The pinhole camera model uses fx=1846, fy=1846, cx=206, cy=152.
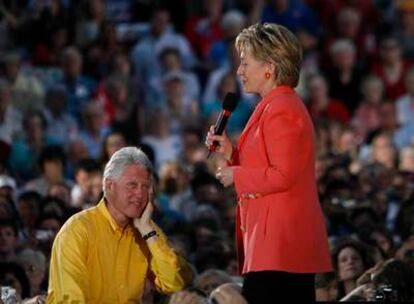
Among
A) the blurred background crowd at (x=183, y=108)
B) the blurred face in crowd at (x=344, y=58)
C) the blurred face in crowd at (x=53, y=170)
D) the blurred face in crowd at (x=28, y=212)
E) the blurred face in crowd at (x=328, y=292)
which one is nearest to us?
the blurred face in crowd at (x=328, y=292)

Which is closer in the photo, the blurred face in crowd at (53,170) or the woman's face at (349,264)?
the woman's face at (349,264)

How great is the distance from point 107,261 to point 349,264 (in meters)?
3.30

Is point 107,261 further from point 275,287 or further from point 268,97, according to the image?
point 268,97

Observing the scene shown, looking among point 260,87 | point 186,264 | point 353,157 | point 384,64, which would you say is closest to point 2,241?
point 186,264

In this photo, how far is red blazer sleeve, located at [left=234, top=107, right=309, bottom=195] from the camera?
848cm

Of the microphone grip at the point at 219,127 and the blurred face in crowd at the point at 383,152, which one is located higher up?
the microphone grip at the point at 219,127

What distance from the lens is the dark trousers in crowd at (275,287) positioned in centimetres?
850

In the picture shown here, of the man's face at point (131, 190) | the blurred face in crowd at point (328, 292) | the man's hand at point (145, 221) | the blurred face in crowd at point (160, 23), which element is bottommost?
the blurred face in crowd at point (328, 292)

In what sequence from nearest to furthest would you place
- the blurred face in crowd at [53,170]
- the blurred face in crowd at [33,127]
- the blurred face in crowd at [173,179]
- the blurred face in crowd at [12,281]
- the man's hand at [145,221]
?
the man's hand at [145,221] → the blurred face in crowd at [12,281] → the blurred face in crowd at [53,170] → the blurred face in crowd at [173,179] → the blurred face in crowd at [33,127]

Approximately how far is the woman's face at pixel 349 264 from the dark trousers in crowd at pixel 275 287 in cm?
353

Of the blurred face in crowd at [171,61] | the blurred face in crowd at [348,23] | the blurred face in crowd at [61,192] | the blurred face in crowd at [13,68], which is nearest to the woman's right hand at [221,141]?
the blurred face in crowd at [61,192]

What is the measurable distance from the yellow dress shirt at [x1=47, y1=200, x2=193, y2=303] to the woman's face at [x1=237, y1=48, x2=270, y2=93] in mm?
994

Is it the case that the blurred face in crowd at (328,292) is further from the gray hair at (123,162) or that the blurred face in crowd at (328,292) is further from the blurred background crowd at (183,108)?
the gray hair at (123,162)

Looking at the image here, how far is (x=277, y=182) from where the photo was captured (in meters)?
8.47
